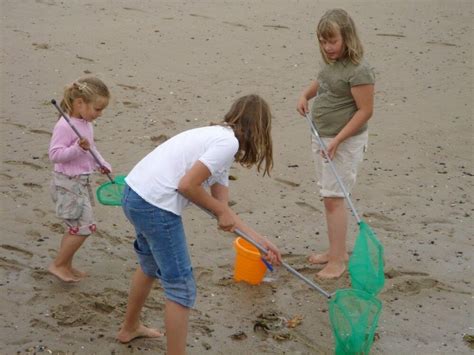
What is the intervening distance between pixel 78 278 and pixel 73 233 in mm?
289

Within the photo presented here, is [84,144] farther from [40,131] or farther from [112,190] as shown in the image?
[40,131]

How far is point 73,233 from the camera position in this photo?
14.4 ft

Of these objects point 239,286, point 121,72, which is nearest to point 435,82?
point 121,72

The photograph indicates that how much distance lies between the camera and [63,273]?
4.45 m

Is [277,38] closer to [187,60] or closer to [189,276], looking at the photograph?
[187,60]

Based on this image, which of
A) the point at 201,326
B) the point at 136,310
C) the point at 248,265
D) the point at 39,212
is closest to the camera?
the point at 136,310

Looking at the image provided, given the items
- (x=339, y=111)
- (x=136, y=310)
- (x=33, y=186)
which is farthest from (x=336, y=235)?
(x=33, y=186)

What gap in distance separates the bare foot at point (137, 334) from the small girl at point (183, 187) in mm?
415

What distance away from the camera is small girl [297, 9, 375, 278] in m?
4.43

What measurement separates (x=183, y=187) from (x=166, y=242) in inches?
11.0

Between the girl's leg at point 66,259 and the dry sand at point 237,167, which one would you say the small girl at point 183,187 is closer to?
the dry sand at point 237,167

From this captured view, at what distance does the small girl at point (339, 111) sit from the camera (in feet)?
14.5

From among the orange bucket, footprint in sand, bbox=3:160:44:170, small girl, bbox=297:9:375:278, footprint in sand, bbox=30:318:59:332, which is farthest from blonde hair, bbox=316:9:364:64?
footprint in sand, bbox=3:160:44:170

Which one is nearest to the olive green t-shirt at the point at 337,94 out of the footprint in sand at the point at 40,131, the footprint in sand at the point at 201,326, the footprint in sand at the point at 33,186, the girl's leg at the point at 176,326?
the footprint in sand at the point at 201,326
